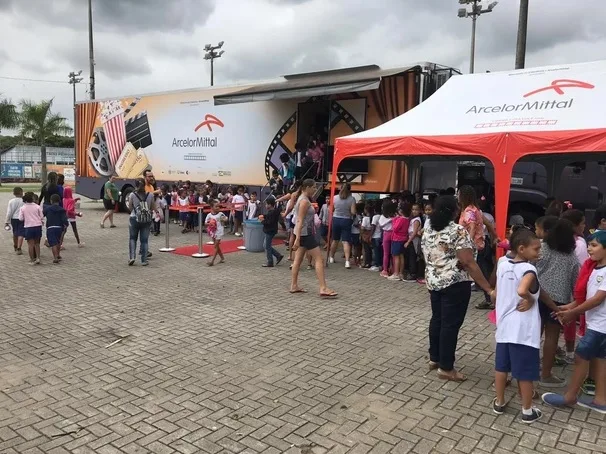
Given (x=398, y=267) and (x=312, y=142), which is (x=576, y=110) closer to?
(x=398, y=267)

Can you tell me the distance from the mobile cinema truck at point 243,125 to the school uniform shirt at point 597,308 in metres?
6.84

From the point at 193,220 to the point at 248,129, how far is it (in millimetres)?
3193

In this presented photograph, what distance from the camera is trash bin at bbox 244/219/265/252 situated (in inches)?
443

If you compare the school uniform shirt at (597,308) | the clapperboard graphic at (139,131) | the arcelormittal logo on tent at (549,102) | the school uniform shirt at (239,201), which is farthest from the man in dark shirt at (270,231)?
the clapperboard graphic at (139,131)

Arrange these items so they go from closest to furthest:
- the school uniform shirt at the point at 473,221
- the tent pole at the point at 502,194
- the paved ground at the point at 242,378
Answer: the paved ground at the point at 242,378, the school uniform shirt at the point at 473,221, the tent pole at the point at 502,194

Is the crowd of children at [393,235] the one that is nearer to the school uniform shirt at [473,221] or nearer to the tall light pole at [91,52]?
the school uniform shirt at [473,221]

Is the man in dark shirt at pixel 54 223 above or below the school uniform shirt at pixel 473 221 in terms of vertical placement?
below

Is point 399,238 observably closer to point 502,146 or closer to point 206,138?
point 502,146

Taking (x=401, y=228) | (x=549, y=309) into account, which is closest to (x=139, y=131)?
(x=401, y=228)

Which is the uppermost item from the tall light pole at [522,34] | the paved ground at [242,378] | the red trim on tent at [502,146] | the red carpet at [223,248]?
the tall light pole at [522,34]

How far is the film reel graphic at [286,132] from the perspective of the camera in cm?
1155

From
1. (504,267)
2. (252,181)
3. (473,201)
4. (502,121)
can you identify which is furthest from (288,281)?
(252,181)

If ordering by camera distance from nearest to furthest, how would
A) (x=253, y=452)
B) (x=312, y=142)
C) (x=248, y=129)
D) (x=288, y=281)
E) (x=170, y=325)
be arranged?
1. (x=253, y=452)
2. (x=170, y=325)
3. (x=288, y=281)
4. (x=312, y=142)
5. (x=248, y=129)

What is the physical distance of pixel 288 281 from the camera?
27.1ft
